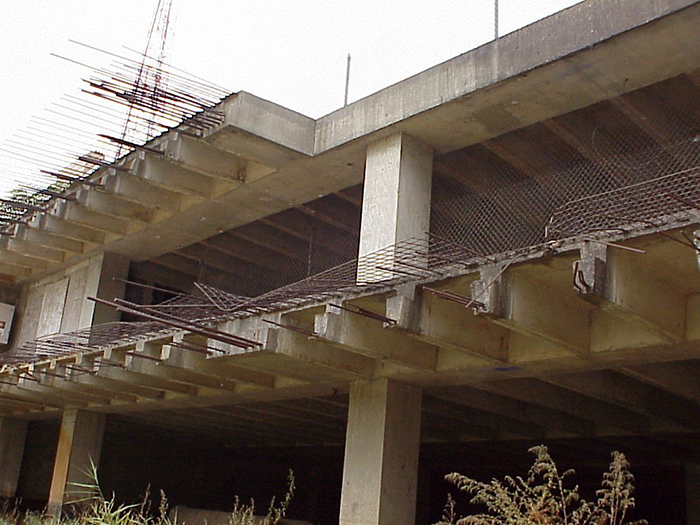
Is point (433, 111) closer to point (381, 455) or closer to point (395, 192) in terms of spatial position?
point (395, 192)

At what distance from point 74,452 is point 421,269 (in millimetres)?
12156

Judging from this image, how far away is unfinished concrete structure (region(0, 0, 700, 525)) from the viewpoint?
8156 millimetres

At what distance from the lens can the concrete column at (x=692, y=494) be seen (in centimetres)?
1734

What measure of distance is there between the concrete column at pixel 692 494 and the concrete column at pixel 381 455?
9752 millimetres

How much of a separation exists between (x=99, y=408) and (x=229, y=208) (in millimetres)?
6159

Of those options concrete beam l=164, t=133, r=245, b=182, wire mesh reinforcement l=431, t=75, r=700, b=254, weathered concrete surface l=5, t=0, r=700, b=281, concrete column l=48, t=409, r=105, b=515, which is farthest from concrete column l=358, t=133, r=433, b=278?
concrete column l=48, t=409, r=105, b=515

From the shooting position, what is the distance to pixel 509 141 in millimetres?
11992

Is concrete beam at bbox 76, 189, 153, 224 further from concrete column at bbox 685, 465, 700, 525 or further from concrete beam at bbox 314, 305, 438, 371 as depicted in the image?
concrete column at bbox 685, 465, 700, 525

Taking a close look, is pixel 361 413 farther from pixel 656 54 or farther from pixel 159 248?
pixel 159 248

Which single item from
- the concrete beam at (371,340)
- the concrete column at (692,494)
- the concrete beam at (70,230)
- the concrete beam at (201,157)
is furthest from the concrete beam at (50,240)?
the concrete column at (692,494)

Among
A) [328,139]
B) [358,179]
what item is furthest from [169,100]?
[358,179]

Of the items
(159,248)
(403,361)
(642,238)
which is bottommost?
(403,361)

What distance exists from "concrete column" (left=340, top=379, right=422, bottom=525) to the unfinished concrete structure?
0.11ft

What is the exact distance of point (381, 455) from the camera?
10359 mm
